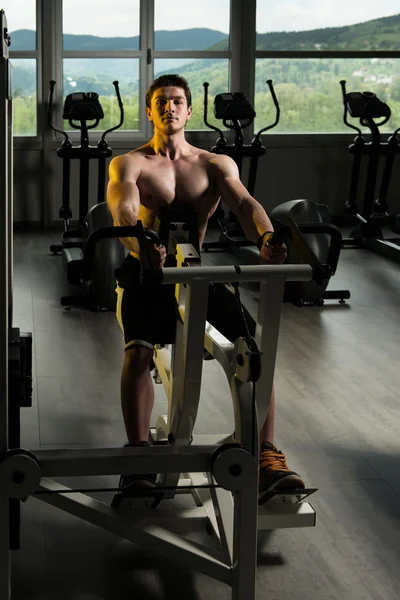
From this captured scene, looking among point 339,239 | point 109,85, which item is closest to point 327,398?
point 339,239

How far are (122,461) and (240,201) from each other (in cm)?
115

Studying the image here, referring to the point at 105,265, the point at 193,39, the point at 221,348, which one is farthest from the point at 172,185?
the point at 193,39

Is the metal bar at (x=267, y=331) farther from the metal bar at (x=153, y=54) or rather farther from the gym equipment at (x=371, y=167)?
the metal bar at (x=153, y=54)

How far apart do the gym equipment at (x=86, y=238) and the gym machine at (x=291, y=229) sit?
895 millimetres

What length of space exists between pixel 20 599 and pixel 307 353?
2.36 meters

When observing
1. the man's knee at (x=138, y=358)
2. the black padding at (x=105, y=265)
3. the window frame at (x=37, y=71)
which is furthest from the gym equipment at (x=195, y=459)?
the window frame at (x=37, y=71)

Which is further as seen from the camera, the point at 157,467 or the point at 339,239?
the point at 339,239

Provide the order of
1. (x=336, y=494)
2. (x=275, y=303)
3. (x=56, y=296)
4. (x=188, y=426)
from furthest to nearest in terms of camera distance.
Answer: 1. (x=56, y=296)
2. (x=336, y=494)
3. (x=188, y=426)
4. (x=275, y=303)

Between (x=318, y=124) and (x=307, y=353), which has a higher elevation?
(x=318, y=124)

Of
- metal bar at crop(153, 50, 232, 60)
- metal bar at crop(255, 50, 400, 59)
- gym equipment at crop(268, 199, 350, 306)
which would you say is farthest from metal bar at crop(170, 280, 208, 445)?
metal bar at crop(255, 50, 400, 59)

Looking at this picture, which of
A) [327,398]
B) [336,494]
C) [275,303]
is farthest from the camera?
[327,398]

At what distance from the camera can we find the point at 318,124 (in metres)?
7.82

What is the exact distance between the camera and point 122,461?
1.99 m

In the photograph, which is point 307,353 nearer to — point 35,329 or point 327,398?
point 327,398
